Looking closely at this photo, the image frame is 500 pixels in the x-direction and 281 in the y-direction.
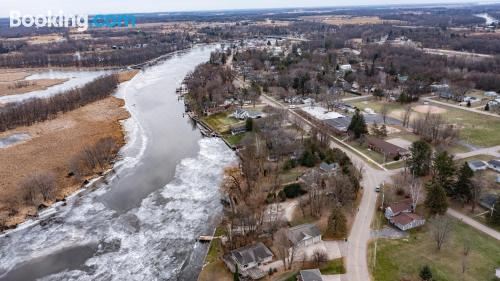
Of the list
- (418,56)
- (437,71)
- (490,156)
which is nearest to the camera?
(490,156)

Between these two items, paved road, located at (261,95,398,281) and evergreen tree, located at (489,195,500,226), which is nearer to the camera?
paved road, located at (261,95,398,281)

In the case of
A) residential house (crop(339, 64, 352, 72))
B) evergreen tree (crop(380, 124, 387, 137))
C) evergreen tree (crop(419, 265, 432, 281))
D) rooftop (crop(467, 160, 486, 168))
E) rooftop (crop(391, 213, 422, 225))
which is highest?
residential house (crop(339, 64, 352, 72))

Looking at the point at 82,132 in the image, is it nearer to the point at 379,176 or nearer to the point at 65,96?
the point at 65,96

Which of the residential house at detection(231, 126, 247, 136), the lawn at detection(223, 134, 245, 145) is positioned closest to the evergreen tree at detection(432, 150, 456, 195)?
the lawn at detection(223, 134, 245, 145)

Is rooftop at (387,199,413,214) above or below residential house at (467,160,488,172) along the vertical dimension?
below

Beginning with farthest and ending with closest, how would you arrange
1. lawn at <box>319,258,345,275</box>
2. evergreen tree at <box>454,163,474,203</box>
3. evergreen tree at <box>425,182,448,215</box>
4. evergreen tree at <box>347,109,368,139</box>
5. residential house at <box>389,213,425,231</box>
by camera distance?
evergreen tree at <box>347,109,368,139</box>
evergreen tree at <box>454,163,474,203</box>
evergreen tree at <box>425,182,448,215</box>
residential house at <box>389,213,425,231</box>
lawn at <box>319,258,345,275</box>

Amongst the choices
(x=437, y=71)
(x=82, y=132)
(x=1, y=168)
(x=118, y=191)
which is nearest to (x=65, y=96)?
(x=82, y=132)

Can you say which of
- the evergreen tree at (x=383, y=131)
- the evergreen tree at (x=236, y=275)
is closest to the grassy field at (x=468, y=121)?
the evergreen tree at (x=383, y=131)

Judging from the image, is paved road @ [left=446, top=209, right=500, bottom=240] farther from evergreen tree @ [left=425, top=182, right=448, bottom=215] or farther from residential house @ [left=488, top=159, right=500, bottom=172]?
residential house @ [left=488, top=159, right=500, bottom=172]
